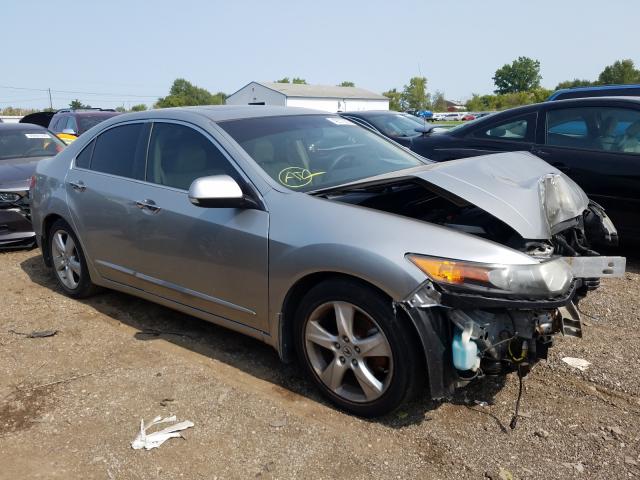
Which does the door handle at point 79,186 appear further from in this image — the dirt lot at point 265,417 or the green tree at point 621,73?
the green tree at point 621,73

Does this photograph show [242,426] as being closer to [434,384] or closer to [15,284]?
[434,384]

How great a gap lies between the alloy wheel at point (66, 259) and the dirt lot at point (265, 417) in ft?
2.53

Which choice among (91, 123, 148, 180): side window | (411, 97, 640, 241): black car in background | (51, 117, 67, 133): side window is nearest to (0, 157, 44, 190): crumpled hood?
(91, 123, 148, 180): side window

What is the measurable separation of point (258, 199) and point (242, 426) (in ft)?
4.06

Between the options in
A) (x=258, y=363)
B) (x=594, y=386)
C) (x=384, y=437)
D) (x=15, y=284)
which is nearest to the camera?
(x=384, y=437)

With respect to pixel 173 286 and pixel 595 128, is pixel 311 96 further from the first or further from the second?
pixel 173 286

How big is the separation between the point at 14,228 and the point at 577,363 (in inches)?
232

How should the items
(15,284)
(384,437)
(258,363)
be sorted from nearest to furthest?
(384,437) < (258,363) < (15,284)

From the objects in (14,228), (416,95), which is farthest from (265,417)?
(416,95)

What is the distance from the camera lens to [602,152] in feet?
17.1

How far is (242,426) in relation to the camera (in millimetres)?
2916

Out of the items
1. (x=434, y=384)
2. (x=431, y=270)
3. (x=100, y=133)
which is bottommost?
(x=434, y=384)

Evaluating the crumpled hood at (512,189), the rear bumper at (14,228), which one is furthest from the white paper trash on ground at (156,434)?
the rear bumper at (14,228)

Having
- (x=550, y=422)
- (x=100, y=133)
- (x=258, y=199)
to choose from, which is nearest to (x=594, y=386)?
(x=550, y=422)
